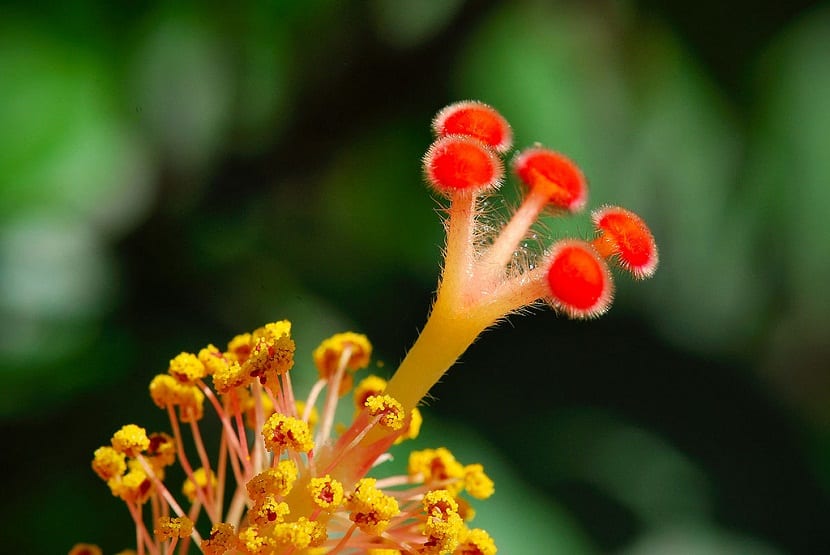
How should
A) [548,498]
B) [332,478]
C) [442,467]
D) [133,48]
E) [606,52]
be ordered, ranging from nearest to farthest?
[332,478] → [442,467] → [133,48] → [548,498] → [606,52]

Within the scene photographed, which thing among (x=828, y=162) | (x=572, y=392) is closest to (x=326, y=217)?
(x=572, y=392)

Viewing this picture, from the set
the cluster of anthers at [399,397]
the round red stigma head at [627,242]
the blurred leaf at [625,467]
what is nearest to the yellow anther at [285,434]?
the cluster of anthers at [399,397]

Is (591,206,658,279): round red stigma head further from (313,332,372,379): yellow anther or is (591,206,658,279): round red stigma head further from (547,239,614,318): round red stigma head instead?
(313,332,372,379): yellow anther

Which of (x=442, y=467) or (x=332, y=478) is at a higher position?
(x=442, y=467)

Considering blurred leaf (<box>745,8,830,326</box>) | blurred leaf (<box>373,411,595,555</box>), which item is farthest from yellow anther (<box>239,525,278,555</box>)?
blurred leaf (<box>745,8,830,326</box>)

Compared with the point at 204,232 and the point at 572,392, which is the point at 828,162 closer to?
the point at 572,392

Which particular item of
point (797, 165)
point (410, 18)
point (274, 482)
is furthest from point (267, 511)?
point (797, 165)

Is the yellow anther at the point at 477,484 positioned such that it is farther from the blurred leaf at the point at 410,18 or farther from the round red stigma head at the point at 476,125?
the blurred leaf at the point at 410,18
